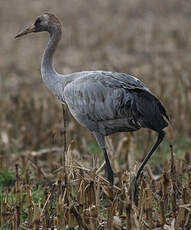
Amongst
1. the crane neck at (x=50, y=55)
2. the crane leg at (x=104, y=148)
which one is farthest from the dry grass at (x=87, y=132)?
the crane neck at (x=50, y=55)

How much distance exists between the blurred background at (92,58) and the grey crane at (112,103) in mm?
1645

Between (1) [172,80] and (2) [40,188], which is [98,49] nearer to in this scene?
(1) [172,80]

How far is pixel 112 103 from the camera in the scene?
482cm

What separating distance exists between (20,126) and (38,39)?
6.73 meters

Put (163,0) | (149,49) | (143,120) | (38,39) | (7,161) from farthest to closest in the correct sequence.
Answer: (163,0) < (38,39) < (149,49) < (7,161) < (143,120)

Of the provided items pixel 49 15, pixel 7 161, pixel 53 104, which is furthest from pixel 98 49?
pixel 49 15

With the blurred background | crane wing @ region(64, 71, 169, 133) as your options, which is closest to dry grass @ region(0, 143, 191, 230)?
crane wing @ region(64, 71, 169, 133)

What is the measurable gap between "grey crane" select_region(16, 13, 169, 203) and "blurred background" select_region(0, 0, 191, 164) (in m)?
1.65

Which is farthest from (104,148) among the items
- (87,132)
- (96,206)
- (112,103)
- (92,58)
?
(92,58)

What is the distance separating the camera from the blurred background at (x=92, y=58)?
25.7ft

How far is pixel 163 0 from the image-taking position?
16.8m

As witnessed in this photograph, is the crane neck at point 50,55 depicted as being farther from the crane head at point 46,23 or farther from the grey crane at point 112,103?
the grey crane at point 112,103

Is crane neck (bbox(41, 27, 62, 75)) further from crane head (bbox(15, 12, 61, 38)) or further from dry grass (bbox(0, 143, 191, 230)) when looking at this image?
dry grass (bbox(0, 143, 191, 230))

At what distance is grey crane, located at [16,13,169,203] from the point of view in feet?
15.4
